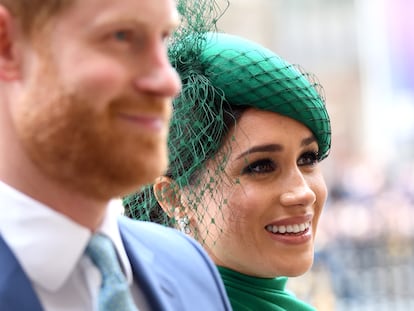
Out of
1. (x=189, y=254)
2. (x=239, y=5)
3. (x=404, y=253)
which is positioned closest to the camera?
(x=189, y=254)

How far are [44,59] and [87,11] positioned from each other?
0.09 m

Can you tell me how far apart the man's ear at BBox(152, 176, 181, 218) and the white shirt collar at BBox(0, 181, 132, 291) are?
888 millimetres

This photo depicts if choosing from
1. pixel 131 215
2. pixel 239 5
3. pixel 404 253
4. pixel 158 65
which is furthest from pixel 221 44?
pixel 239 5

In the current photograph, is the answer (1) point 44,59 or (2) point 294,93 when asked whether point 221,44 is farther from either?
(1) point 44,59

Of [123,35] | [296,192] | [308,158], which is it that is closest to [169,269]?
[123,35]

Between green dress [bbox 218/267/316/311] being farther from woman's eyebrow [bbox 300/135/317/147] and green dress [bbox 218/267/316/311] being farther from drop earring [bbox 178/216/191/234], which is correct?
woman's eyebrow [bbox 300/135/317/147]

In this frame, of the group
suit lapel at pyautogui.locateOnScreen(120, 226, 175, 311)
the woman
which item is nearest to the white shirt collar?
suit lapel at pyautogui.locateOnScreen(120, 226, 175, 311)

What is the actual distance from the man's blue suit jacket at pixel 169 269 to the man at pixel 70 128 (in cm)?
6

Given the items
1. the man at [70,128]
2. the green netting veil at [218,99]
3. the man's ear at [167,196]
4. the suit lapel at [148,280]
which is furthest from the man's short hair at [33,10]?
the man's ear at [167,196]

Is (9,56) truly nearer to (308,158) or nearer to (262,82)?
(262,82)

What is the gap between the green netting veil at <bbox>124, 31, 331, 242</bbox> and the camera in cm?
213

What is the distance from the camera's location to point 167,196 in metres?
2.28

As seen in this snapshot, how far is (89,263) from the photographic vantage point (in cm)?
140

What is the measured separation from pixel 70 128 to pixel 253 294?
0.96 metres
